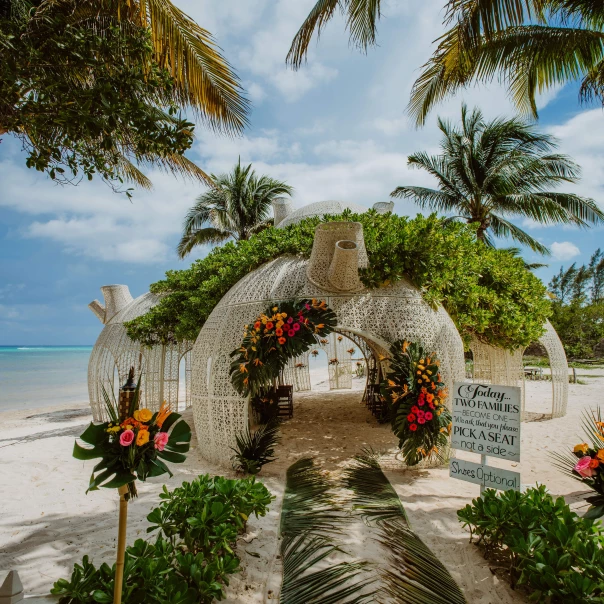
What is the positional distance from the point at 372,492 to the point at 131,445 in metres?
3.46

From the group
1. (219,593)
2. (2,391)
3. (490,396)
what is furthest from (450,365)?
(2,391)

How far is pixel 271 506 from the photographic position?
447cm

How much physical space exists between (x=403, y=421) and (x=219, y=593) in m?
3.20

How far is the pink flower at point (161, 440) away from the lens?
6.30ft

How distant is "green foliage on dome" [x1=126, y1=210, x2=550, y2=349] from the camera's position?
5.76 m

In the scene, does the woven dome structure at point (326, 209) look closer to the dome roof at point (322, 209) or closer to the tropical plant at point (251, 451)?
the dome roof at point (322, 209)

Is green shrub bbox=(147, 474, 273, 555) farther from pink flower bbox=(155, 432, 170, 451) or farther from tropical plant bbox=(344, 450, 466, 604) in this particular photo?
pink flower bbox=(155, 432, 170, 451)

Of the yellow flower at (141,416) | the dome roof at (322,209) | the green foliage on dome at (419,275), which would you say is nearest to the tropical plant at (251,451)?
the green foliage on dome at (419,275)

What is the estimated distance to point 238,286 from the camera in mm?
6531

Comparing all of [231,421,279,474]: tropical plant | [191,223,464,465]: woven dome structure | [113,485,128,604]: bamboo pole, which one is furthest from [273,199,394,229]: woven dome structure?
[113,485,128,604]: bamboo pole

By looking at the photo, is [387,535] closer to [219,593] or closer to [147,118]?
[219,593]

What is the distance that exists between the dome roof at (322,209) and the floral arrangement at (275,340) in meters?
4.50

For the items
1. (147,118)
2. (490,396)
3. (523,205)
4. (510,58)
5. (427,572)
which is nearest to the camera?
(427,572)

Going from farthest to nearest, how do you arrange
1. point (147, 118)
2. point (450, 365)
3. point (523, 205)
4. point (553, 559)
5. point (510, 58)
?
point (523, 205)
point (510, 58)
point (450, 365)
point (147, 118)
point (553, 559)
